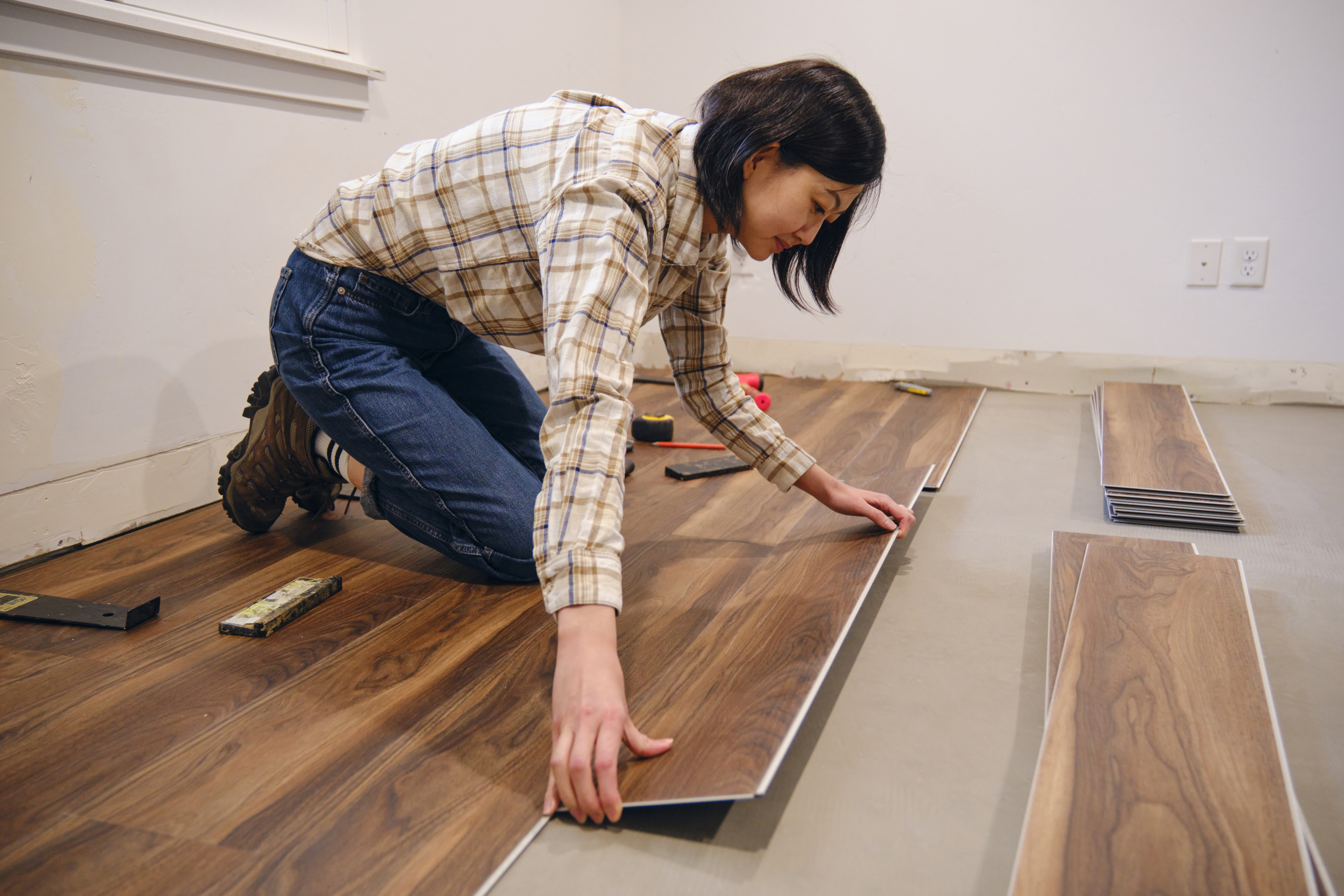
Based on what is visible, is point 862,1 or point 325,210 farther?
point 862,1

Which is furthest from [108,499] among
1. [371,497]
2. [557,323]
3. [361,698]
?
[557,323]

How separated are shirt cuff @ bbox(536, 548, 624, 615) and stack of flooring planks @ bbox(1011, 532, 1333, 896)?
1.49 feet

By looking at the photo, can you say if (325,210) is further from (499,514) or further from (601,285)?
(601,285)

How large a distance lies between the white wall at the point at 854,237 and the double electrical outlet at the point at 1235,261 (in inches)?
1.4

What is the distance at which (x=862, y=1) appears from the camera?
3.32 meters

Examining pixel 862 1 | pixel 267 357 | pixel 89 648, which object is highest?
pixel 862 1

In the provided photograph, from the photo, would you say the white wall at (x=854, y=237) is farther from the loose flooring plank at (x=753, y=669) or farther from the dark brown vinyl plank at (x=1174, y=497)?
the dark brown vinyl plank at (x=1174, y=497)

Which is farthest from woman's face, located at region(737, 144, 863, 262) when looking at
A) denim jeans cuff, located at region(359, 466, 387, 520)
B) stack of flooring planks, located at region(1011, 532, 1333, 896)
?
denim jeans cuff, located at region(359, 466, 387, 520)

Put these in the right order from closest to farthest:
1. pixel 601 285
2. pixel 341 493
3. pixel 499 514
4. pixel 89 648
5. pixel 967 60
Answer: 1. pixel 601 285
2. pixel 89 648
3. pixel 499 514
4. pixel 341 493
5. pixel 967 60

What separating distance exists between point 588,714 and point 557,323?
1.37 ft

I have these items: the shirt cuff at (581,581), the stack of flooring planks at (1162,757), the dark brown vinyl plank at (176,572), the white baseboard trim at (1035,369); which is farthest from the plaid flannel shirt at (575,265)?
the white baseboard trim at (1035,369)

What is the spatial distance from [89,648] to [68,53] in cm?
119

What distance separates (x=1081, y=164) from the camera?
123 inches

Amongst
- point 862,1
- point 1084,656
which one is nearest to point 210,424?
point 1084,656
